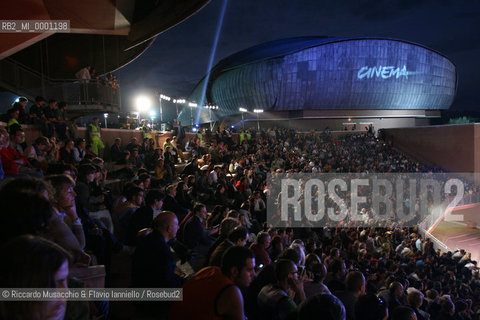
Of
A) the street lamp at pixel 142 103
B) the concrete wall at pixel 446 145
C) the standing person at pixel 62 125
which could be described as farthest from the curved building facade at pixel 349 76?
the standing person at pixel 62 125

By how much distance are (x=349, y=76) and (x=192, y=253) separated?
48707 millimetres

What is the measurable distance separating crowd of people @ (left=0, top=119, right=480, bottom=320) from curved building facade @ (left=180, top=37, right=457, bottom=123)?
40.7 metres

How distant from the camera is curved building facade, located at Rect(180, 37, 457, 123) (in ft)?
156

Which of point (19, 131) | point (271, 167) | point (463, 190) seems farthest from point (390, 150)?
point (19, 131)

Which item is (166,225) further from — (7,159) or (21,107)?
(21,107)

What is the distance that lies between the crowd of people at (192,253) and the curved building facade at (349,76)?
134 ft

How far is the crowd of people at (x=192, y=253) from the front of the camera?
1.71m

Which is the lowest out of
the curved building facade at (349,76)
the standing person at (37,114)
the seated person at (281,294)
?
the seated person at (281,294)

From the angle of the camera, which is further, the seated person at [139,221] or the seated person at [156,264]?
the seated person at [139,221]

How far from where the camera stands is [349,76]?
158 feet

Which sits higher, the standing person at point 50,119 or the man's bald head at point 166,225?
the standing person at point 50,119

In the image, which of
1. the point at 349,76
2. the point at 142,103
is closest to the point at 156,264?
the point at 142,103

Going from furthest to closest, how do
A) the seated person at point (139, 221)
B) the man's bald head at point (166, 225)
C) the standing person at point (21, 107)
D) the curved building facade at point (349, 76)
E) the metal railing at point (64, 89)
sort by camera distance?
the curved building facade at point (349, 76) < the metal railing at point (64, 89) < the standing person at point (21, 107) < the seated person at point (139, 221) < the man's bald head at point (166, 225)

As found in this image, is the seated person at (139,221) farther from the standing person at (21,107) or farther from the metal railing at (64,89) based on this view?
the metal railing at (64,89)
